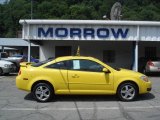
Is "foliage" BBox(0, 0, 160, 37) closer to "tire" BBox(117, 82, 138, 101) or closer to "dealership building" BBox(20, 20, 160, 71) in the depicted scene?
"dealership building" BBox(20, 20, 160, 71)

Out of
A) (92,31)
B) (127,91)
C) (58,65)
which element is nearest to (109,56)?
(92,31)

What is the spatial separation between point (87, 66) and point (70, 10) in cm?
7017

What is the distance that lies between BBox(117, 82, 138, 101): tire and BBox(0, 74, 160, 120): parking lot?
0.21 metres

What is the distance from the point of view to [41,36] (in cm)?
2066

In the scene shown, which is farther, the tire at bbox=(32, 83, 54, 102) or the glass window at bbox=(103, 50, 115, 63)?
the glass window at bbox=(103, 50, 115, 63)

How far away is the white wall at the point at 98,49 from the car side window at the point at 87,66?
15.2m

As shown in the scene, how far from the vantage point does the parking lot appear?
9.30m

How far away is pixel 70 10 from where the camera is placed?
266 feet

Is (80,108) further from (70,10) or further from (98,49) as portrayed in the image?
(70,10)

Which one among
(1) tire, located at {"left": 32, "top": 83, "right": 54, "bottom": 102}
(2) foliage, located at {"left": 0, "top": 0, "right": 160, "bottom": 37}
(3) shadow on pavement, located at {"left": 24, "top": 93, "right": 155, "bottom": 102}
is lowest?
(3) shadow on pavement, located at {"left": 24, "top": 93, "right": 155, "bottom": 102}

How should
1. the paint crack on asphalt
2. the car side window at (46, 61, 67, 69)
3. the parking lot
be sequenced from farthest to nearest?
1. the car side window at (46, 61, 67, 69)
2. the parking lot
3. the paint crack on asphalt

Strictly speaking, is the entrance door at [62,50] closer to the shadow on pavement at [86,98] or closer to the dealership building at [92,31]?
the dealership building at [92,31]

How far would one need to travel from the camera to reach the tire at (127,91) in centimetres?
1176

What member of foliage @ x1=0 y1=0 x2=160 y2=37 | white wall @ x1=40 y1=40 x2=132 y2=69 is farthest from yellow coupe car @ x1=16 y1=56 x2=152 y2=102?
foliage @ x1=0 y1=0 x2=160 y2=37
